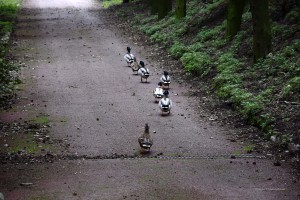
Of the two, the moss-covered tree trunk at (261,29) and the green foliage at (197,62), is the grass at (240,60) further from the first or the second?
the moss-covered tree trunk at (261,29)

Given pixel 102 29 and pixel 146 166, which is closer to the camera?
pixel 146 166

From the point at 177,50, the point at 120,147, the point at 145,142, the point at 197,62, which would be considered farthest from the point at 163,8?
the point at 145,142

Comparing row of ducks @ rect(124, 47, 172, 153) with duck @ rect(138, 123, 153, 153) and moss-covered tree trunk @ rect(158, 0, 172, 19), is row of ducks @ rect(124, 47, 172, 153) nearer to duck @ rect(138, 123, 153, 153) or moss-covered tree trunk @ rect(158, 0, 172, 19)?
duck @ rect(138, 123, 153, 153)

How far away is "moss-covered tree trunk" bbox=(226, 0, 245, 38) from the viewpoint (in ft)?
75.0

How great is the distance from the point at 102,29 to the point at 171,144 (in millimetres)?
22645

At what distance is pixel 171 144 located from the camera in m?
13.8

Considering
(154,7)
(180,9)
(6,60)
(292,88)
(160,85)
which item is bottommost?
(160,85)

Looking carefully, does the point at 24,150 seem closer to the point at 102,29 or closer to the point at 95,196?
the point at 95,196

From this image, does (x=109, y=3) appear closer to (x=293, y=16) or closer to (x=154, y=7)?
(x=154, y=7)

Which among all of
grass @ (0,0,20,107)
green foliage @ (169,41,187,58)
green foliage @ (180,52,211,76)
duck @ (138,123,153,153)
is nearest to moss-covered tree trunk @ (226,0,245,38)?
green foliage @ (180,52,211,76)

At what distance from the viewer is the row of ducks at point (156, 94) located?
12.7m

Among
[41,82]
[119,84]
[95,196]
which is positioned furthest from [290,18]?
[95,196]

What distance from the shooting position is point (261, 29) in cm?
1917

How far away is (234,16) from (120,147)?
11.4m
